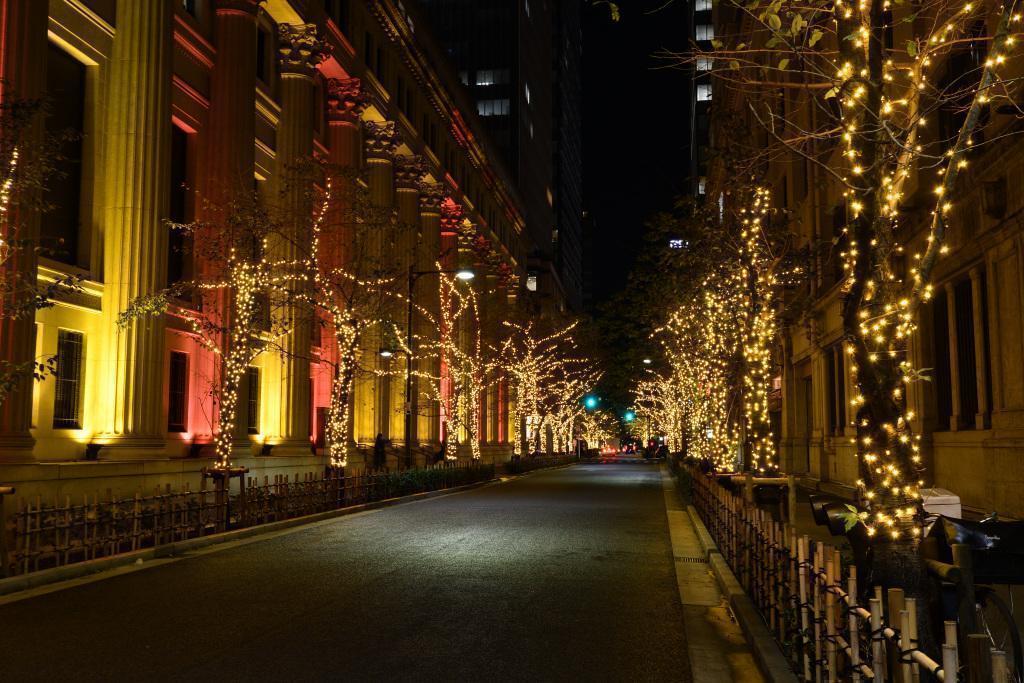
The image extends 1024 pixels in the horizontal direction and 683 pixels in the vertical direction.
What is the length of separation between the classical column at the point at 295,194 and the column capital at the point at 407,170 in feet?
48.1

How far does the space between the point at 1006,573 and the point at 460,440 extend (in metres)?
53.8

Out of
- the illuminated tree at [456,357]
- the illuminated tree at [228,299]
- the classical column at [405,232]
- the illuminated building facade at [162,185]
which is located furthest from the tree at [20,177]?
the illuminated tree at [456,357]

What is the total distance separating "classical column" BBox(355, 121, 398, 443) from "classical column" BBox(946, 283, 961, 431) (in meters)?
26.4

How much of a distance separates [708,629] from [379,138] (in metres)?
39.6

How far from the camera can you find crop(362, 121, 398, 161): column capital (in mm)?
46188

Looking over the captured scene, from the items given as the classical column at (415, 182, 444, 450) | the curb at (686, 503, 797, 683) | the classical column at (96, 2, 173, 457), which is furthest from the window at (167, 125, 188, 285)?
the classical column at (415, 182, 444, 450)

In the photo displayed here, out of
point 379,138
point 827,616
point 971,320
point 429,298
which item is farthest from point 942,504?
point 429,298

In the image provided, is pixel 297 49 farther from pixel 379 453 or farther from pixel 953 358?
pixel 953 358

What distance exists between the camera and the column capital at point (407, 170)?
2016 inches

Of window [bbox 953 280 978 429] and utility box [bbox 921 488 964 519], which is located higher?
window [bbox 953 280 978 429]

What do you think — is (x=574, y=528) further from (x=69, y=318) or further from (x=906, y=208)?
(x=69, y=318)

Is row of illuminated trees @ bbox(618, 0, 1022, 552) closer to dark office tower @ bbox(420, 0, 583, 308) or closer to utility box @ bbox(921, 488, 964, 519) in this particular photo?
utility box @ bbox(921, 488, 964, 519)

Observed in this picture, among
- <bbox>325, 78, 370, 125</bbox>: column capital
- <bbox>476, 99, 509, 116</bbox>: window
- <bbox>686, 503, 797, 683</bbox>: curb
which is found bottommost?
<bbox>686, 503, 797, 683</bbox>: curb

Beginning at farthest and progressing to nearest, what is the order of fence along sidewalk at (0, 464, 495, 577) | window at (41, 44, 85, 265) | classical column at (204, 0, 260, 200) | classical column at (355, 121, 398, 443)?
classical column at (355, 121, 398, 443)
classical column at (204, 0, 260, 200)
window at (41, 44, 85, 265)
fence along sidewalk at (0, 464, 495, 577)
